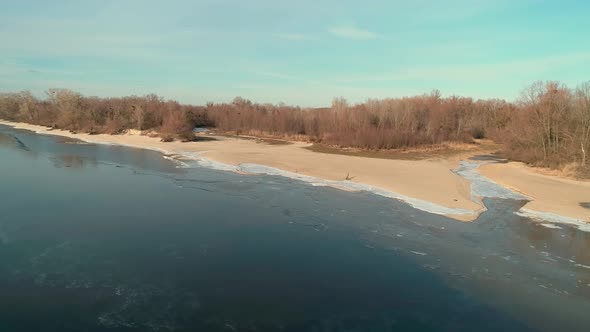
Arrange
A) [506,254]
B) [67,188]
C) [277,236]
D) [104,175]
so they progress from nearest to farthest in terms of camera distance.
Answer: [506,254]
[277,236]
[67,188]
[104,175]

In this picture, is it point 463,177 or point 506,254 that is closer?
point 506,254

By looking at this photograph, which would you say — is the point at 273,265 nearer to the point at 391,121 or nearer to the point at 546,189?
the point at 546,189

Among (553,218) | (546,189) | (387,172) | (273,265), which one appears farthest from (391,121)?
(273,265)

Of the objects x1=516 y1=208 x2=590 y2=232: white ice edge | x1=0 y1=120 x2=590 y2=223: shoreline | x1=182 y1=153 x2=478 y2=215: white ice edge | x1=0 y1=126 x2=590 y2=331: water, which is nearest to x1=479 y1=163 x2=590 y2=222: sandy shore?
x1=0 y1=120 x2=590 y2=223: shoreline

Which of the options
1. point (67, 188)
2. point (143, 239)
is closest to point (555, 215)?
point (143, 239)

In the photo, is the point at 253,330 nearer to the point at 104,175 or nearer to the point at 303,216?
the point at 303,216

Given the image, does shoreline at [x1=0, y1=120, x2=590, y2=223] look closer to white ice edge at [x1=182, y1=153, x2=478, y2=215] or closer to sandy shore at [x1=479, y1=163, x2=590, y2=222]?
white ice edge at [x1=182, y1=153, x2=478, y2=215]

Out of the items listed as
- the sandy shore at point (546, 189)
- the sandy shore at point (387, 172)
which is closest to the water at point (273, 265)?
the sandy shore at point (387, 172)
